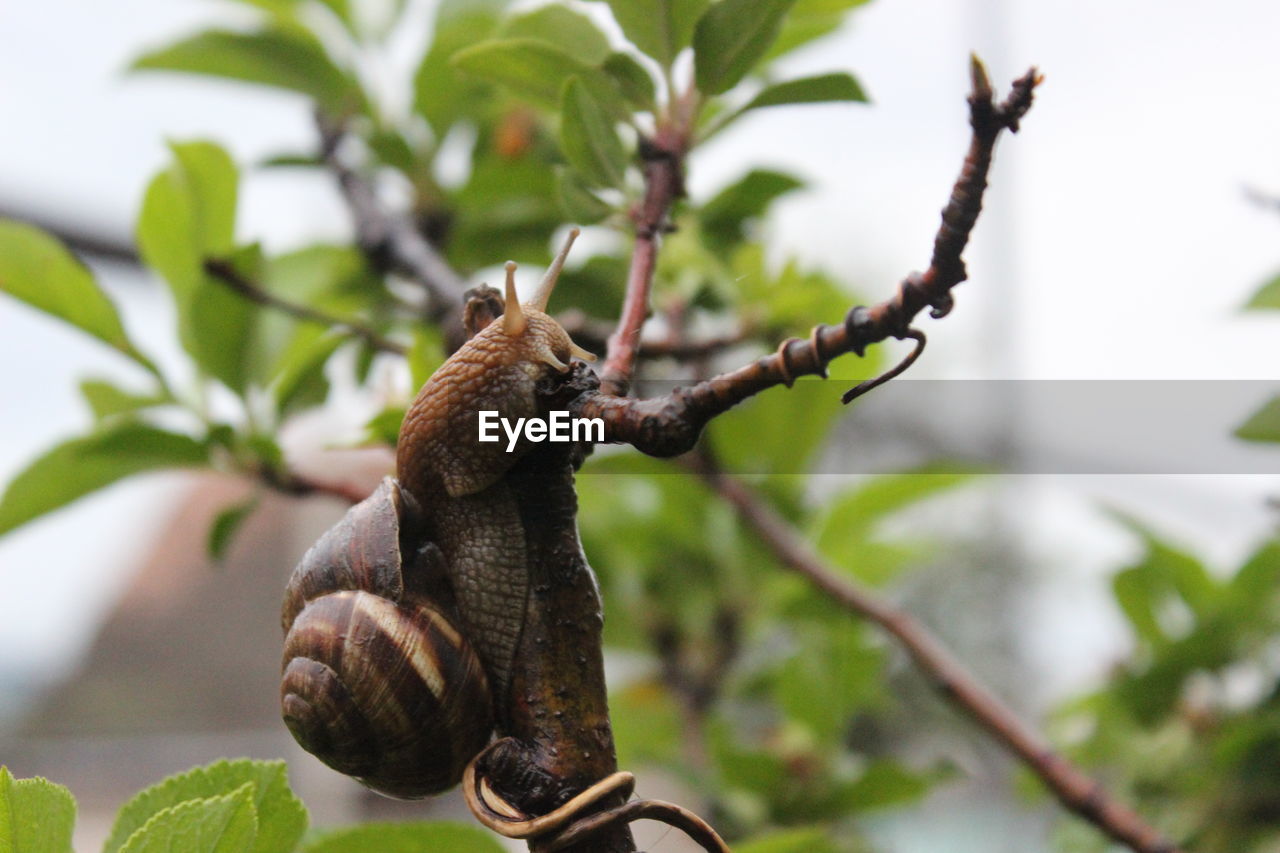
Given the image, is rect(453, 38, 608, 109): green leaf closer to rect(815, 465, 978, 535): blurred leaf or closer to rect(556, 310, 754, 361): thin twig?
rect(556, 310, 754, 361): thin twig

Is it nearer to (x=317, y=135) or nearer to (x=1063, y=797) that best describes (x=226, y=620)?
(x=317, y=135)

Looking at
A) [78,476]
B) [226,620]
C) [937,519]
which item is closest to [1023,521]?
[937,519]

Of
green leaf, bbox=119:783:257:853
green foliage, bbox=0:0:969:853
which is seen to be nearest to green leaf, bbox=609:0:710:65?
green foliage, bbox=0:0:969:853

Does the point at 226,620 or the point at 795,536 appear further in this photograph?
the point at 226,620

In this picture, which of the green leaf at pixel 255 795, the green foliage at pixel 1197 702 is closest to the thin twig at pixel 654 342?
the green leaf at pixel 255 795

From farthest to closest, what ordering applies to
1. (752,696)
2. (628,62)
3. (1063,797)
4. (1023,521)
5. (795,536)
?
(1023,521), (752,696), (795,536), (1063,797), (628,62)

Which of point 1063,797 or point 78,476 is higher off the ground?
point 78,476
